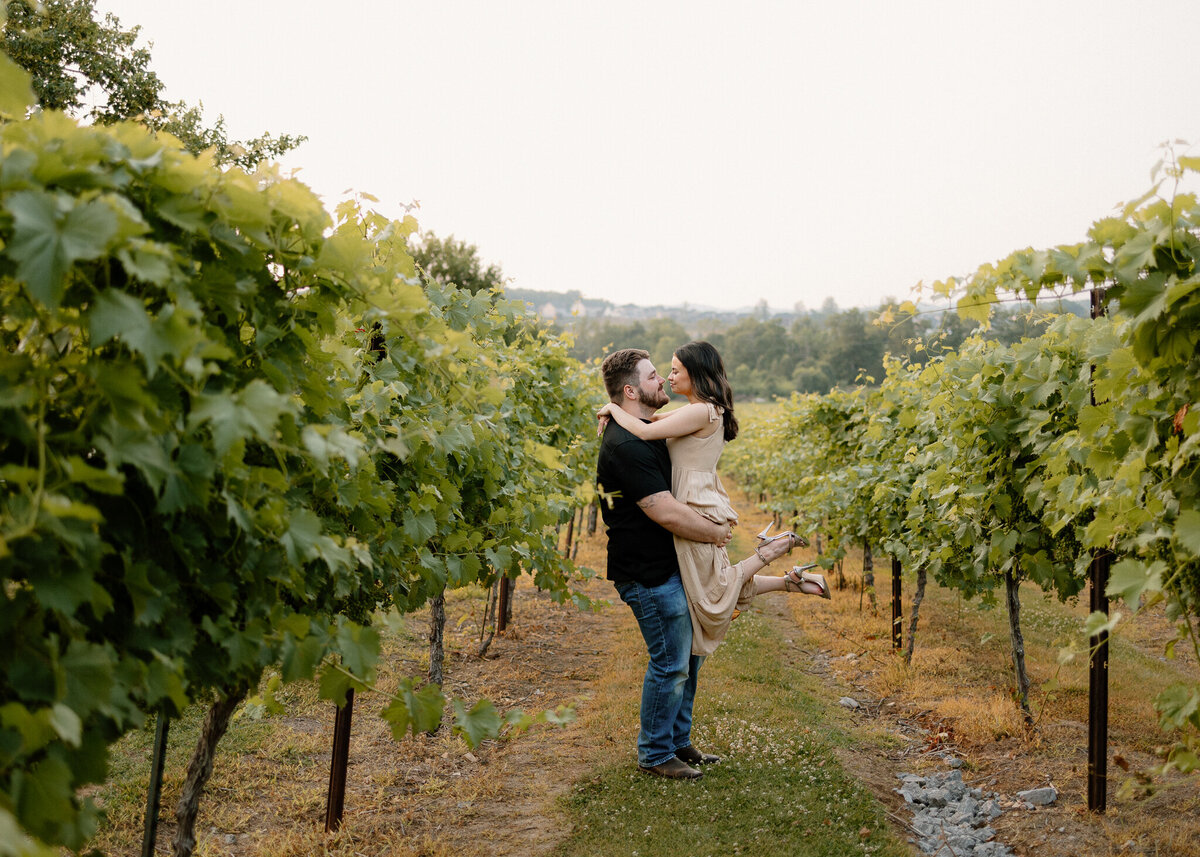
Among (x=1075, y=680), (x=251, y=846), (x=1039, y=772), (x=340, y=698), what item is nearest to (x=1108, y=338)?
(x=340, y=698)

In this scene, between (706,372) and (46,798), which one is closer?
(46,798)

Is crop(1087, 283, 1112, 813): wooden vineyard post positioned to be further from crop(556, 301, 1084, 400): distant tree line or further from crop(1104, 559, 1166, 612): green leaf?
crop(556, 301, 1084, 400): distant tree line

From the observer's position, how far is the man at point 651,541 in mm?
3908

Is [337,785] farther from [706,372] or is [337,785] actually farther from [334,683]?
[706,372]

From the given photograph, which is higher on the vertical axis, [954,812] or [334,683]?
[334,683]

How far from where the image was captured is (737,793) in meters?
4.01

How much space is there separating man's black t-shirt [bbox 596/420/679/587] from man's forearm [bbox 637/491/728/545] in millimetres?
42

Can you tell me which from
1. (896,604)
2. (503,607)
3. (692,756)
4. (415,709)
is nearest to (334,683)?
(415,709)

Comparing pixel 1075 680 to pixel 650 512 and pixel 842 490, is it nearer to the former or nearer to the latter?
pixel 842 490

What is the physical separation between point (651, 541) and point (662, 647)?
0.53 meters

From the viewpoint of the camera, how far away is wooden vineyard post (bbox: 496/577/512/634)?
770 centimetres

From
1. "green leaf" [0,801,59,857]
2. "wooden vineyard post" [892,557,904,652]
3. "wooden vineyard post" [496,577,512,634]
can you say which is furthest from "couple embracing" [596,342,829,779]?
"wooden vineyard post" [496,577,512,634]

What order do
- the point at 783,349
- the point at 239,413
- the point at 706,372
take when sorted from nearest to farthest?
the point at 239,413 → the point at 706,372 → the point at 783,349

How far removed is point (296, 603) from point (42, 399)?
1088 mm
